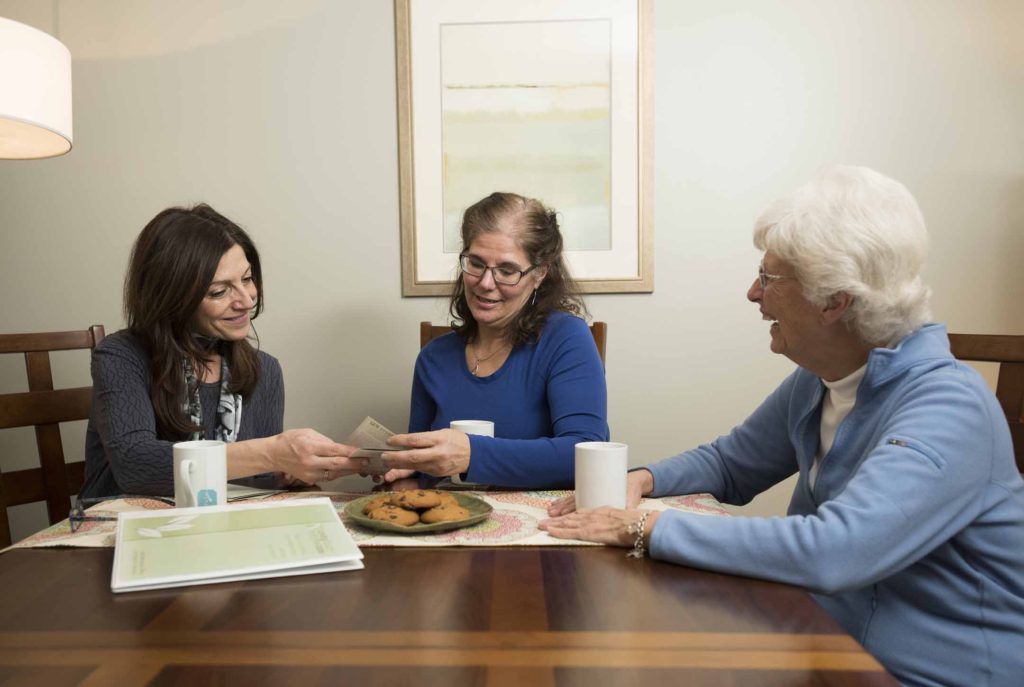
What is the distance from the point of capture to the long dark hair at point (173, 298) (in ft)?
5.35

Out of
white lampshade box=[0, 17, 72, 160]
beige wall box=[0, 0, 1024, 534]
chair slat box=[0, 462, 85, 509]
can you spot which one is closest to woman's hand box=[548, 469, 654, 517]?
beige wall box=[0, 0, 1024, 534]

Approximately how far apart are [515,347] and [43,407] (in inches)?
42.2

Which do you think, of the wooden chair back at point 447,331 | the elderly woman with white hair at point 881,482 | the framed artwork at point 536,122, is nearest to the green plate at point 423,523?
the elderly woman with white hair at point 881,482

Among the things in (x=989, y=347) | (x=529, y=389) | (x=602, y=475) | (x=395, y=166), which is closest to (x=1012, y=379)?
(x=989, y=347)

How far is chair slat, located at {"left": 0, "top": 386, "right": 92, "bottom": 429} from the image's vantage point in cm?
175

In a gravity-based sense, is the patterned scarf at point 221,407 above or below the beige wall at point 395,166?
below

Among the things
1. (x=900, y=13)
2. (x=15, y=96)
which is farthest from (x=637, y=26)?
(x=15, y=96)

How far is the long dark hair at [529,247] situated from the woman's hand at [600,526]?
0.71m

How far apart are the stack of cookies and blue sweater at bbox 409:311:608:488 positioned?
0.38m

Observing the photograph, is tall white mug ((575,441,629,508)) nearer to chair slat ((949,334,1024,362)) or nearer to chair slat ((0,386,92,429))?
chair slat ((949,334,1024,362))

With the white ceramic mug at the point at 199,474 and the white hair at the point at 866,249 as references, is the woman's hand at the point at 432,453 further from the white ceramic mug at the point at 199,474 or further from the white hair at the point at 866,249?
the white hair at the point at 866,249

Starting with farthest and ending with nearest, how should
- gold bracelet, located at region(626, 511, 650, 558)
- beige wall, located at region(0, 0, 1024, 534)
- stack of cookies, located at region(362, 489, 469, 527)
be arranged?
beige wall, located at region(0, 0, 1024, 534) < stack of cookies, located at region(362, 489, 469, 527) < gold bracelet, located at region(626, 511, 650, 558)

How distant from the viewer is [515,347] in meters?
1.80

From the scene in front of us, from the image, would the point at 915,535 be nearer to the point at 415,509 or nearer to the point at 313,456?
the point at 415,509
